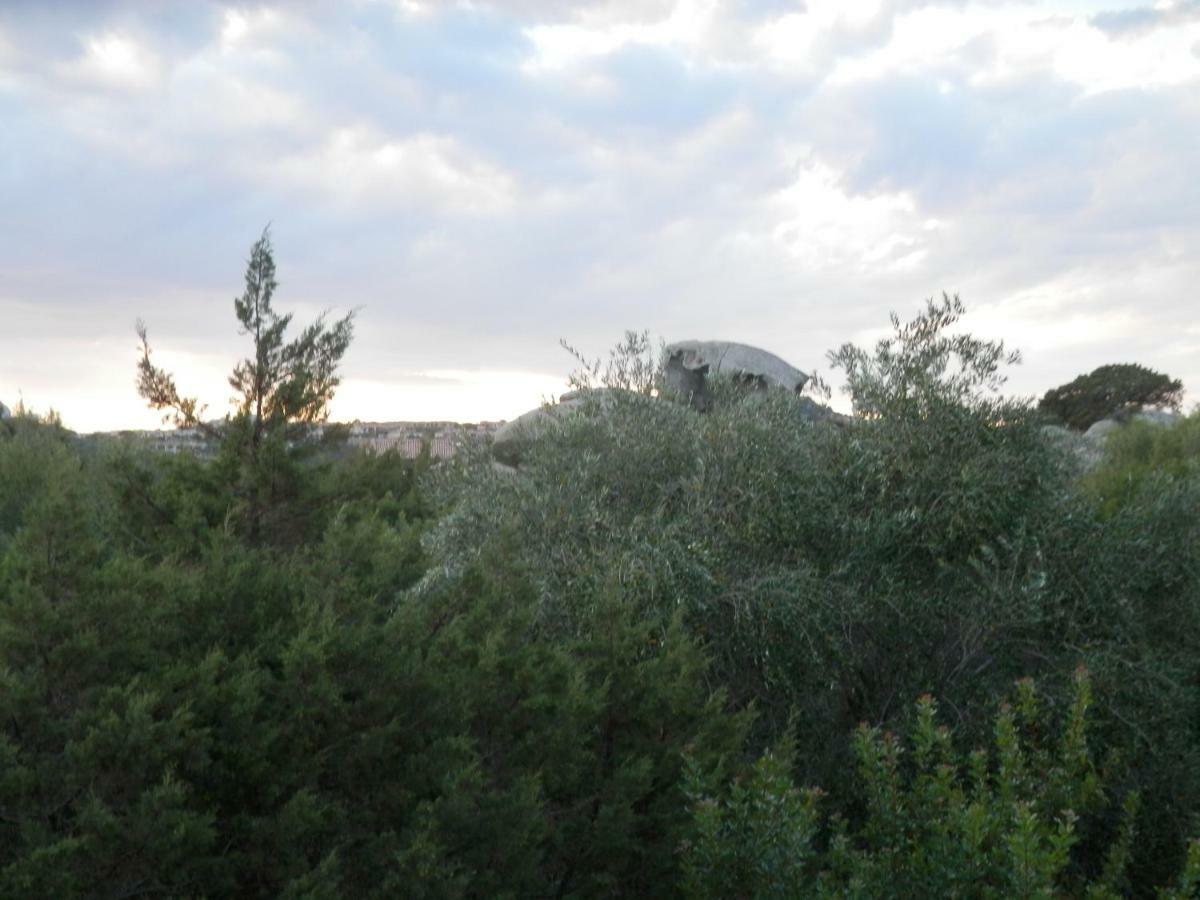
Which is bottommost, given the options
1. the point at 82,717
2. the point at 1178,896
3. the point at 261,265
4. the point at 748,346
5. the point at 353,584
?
the point at 1178,896

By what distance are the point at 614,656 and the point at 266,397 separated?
249 centimetres

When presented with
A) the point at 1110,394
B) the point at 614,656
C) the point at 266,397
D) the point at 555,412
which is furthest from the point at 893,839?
the point at 1110,394

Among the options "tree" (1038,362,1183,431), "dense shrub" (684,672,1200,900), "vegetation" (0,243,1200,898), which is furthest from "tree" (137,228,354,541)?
"tree" (1038,362,1183,431)

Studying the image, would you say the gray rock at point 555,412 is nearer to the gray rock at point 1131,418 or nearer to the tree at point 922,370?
the tree at point 922,370

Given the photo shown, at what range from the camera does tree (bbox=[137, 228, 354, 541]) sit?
7.54 m

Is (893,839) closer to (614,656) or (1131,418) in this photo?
(614,656)

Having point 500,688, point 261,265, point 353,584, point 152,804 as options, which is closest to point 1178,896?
point 500,688

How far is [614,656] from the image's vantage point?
743 cm

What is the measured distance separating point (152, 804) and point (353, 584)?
5.53 ft

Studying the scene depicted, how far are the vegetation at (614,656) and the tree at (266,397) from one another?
0.07 feet

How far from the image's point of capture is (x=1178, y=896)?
6055 millimetres

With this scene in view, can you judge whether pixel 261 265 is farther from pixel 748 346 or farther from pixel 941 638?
pixel 748 346

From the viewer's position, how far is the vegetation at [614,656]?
5.11 m

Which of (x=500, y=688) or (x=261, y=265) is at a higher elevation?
(x=261, y=265)
